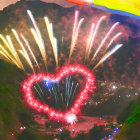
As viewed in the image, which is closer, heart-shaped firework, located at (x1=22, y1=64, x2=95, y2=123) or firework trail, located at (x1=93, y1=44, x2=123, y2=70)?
heart-shaped firework, located at (x1=22, y1=64, x2=95, y2=123)

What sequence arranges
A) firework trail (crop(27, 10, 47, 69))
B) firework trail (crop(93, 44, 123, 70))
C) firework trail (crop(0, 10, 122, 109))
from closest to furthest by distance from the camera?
firework trail (crop(27, 10, 47, 69)) < firework trail (crop(0, 10, 122, 109)) < firework trail (crop(93, 44, 123, 70))

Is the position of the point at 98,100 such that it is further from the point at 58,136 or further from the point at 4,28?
the point at 4,28

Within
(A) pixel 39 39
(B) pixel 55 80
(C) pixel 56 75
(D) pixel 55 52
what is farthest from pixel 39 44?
(B) pixel 55 80

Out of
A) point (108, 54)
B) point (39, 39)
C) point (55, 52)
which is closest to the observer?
point (39, 39)

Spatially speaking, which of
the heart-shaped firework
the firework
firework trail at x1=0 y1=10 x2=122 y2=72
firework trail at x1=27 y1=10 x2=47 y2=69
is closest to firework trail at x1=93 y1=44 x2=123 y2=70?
the firework

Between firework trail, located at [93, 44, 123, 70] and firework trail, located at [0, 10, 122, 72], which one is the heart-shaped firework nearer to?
firework trail, located at [0, 10, 122, 72]

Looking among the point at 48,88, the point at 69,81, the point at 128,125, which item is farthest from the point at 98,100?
the point at 128,125

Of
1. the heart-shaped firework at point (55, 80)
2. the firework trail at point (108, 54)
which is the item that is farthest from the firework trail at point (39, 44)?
the heart-shaped firework at point (55, 80)

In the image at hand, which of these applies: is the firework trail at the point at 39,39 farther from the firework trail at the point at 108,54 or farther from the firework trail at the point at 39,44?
the firework trail at the point at 108,54

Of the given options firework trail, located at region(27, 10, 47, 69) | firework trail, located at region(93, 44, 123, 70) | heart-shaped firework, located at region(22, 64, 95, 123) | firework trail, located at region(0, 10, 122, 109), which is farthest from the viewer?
firework trail, located at region(93, 44, 123, 70)

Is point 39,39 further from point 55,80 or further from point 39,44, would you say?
point 55,80

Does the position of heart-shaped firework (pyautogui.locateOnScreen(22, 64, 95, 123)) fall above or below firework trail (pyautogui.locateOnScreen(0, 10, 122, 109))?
below
